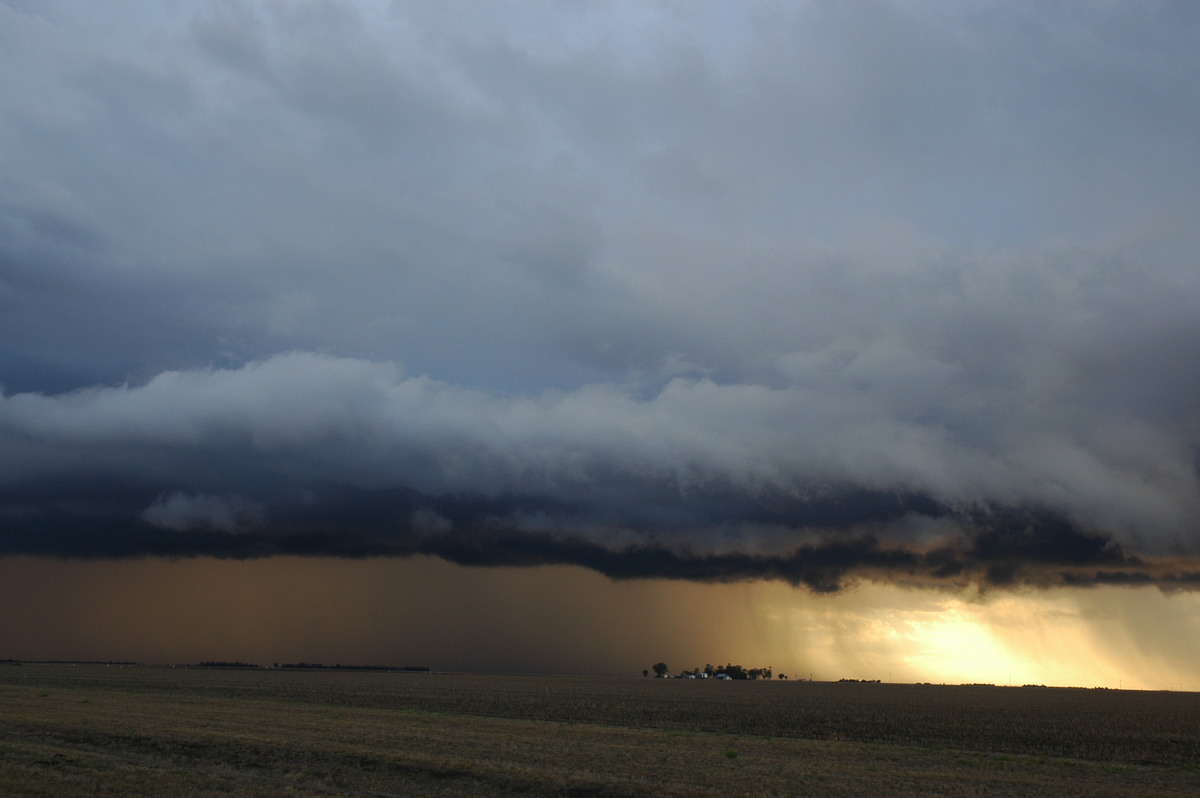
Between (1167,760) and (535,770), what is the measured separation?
1306 inches

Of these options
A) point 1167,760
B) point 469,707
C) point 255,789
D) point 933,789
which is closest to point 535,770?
point 255,789

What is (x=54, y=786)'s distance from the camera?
24562 millimetres

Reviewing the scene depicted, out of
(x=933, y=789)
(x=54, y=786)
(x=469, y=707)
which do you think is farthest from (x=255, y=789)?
(x=469, y=707)

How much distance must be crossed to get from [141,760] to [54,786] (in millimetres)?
6283

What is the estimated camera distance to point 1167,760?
4234cm

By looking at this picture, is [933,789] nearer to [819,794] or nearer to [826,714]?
[819,794]

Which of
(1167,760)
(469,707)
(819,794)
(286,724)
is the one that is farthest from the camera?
(469,707)

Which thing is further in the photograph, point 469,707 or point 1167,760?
point 469,707

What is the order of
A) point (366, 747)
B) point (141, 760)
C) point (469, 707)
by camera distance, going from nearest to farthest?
point (141, 760) < point (366, 747) < point (469, 707)

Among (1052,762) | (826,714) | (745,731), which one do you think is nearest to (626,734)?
(745,731)

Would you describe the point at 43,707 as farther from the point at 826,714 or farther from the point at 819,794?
the point at 826,714

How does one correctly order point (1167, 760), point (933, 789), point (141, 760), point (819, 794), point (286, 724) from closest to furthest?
point (819, 794) < point (933, 789) < point (141, 760) < point (1167, 760) < point (286, 724)

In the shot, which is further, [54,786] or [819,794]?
[819,794]

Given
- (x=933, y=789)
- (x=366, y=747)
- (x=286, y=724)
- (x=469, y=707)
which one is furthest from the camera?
(x=469, y=707)
